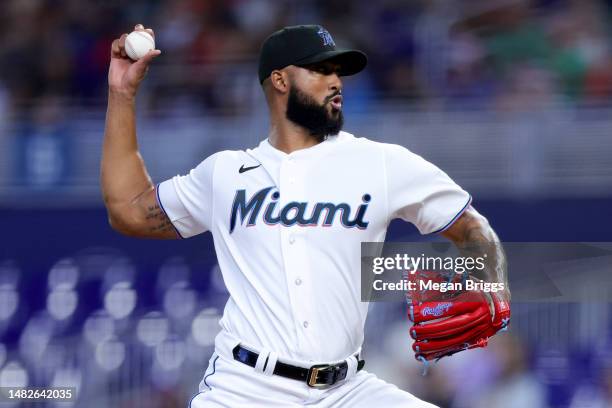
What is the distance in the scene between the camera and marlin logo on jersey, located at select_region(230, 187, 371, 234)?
13.4ft

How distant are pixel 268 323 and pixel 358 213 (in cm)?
48

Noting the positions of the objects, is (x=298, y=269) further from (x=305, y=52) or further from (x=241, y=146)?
(x=241, y=146)

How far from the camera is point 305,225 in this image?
13.4 ft

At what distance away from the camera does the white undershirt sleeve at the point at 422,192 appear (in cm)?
410

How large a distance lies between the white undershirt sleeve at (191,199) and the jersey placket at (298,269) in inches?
12.1

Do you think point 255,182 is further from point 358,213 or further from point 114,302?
point 114,302

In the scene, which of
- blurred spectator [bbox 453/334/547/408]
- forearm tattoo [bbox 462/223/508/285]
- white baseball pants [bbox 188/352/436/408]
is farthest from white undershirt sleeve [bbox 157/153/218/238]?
blurred spectator [bbox 453/334/547/408]

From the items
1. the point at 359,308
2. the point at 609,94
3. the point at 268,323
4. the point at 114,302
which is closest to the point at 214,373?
the point at 268,323

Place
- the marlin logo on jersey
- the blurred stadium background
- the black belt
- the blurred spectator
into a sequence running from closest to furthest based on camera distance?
the black belt → the marlin logo on jersey → the blurred spectator → the blurred stadium background

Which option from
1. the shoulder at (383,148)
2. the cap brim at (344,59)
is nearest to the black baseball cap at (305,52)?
the cap brim at (344,59)

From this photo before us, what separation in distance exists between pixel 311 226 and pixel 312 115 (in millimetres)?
413

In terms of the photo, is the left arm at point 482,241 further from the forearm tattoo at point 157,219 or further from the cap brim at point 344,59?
the forearm tattoo at point 157,219

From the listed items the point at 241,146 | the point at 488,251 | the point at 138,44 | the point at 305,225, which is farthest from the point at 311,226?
the point at 241,146

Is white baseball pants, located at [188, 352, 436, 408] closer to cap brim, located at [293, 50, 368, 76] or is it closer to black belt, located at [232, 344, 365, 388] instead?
black belt, located at [232, 344, 365, 388]
